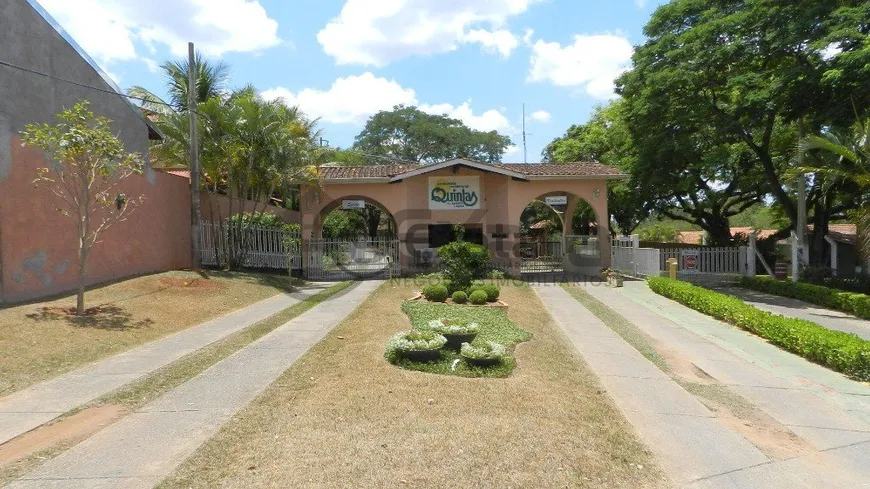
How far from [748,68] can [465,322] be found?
16028 millimetres

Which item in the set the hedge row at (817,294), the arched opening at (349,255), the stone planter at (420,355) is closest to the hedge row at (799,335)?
the hedge row at (817,294)

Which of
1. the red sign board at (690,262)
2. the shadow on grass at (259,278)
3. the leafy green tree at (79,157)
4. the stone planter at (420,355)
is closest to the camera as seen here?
the stone planter at (420,355)

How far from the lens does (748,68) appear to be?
1902 centimetres

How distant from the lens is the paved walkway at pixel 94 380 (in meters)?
5.47

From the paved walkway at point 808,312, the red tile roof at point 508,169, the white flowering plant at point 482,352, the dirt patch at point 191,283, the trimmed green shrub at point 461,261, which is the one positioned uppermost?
the red tile roof at point 508,169

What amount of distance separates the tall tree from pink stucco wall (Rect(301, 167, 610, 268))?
3.42 metres

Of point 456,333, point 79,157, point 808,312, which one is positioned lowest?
point 808,312

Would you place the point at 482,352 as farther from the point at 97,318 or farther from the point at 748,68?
the point at 748,68

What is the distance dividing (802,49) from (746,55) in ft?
4.79

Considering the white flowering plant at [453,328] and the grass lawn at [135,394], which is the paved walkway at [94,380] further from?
the white flowering plant at [453,328]

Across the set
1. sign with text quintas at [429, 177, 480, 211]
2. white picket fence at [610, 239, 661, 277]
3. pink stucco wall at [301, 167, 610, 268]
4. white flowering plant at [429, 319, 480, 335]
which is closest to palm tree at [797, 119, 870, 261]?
white picket fence at [610, 239, 661, 277]

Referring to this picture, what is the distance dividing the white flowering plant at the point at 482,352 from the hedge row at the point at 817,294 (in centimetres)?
1100

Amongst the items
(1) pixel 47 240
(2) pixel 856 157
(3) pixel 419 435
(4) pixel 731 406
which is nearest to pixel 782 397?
(4) pixel 731 406

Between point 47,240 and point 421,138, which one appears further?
point 421,138
